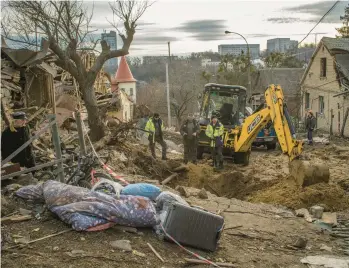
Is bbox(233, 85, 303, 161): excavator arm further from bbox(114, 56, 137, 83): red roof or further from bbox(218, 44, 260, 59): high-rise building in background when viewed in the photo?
bbox(114, 56, 137, 83): red roof

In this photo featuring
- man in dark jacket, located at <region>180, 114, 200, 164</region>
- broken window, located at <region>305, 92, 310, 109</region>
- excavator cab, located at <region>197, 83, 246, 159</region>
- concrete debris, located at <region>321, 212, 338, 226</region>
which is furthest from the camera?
broken window, located at <region>305, 92, 310, 109</region>

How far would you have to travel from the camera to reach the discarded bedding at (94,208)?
17.6 feet

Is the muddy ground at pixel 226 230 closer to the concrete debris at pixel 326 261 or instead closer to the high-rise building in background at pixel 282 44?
the concrete debris at pixel 326 261

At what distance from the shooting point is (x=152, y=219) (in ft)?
18.6

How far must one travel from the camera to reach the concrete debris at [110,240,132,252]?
16.9 feet

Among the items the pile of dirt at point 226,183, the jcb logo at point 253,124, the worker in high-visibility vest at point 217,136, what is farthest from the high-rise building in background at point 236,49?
the pile of dirt at point 226,183

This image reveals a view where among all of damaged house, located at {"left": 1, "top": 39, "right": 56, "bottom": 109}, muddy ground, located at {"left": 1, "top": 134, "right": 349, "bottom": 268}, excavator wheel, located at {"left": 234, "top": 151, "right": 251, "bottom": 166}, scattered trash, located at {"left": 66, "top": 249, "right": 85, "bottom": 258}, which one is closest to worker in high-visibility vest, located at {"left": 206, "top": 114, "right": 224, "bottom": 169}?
muddy ground, located at {"left": 1, "top": 134, "right": 349, "bottom": 268}

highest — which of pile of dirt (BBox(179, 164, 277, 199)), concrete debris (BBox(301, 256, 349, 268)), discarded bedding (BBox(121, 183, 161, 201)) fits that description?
discarded bedding (BBox(121, 183, 161, 201))

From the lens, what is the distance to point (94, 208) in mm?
5391

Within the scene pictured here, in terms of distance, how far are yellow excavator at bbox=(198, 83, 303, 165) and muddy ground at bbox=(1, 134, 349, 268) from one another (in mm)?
1022

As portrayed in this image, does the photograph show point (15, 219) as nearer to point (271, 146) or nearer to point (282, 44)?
point (271, 146)

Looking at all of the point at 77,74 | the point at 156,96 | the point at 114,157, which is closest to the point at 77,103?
the point at 77,74

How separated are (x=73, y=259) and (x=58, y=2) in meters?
14.7

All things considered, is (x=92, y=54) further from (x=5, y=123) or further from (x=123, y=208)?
(x=123, y=208)
